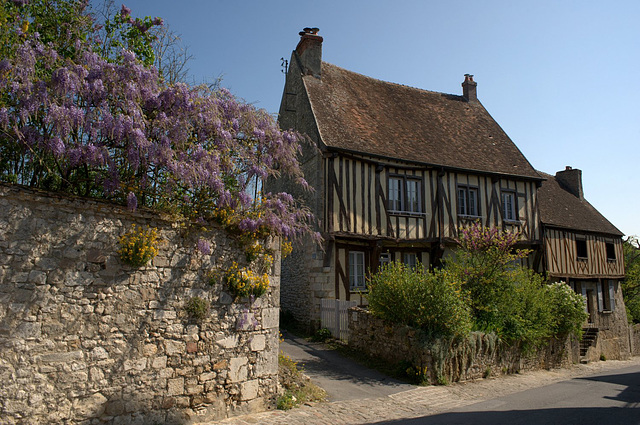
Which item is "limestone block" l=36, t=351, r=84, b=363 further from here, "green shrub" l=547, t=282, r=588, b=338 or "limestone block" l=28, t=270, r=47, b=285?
"green shrub" l=547, t=282, r=588, b=338

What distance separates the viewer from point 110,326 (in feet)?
16.9

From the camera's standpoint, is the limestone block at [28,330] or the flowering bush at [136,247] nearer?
the limestone block at [28,330]

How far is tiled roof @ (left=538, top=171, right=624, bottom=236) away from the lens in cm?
1828

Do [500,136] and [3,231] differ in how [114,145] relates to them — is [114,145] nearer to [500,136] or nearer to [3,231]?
[3,231]

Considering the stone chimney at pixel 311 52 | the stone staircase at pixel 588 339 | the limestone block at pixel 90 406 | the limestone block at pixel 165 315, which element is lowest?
the stone staircase at pixel 588 339

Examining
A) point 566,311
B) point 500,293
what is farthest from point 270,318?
point 566,311

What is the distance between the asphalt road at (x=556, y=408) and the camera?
21.3 ft

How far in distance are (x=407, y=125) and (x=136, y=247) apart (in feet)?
40.4

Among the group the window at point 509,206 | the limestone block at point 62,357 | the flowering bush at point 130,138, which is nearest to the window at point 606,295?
the window at point 509,206

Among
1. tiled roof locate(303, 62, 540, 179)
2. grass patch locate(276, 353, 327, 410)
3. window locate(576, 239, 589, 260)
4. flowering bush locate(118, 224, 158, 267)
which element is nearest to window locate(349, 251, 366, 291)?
tiled roof locate(303, 62, 540, 179)

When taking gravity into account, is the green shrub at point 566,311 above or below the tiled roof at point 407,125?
below

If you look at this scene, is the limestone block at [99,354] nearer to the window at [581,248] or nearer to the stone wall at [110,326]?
the stone wall at [110,326]

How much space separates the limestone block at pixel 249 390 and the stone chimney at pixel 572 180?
21050 millimetres

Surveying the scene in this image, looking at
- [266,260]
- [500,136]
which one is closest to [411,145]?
[500,136]
